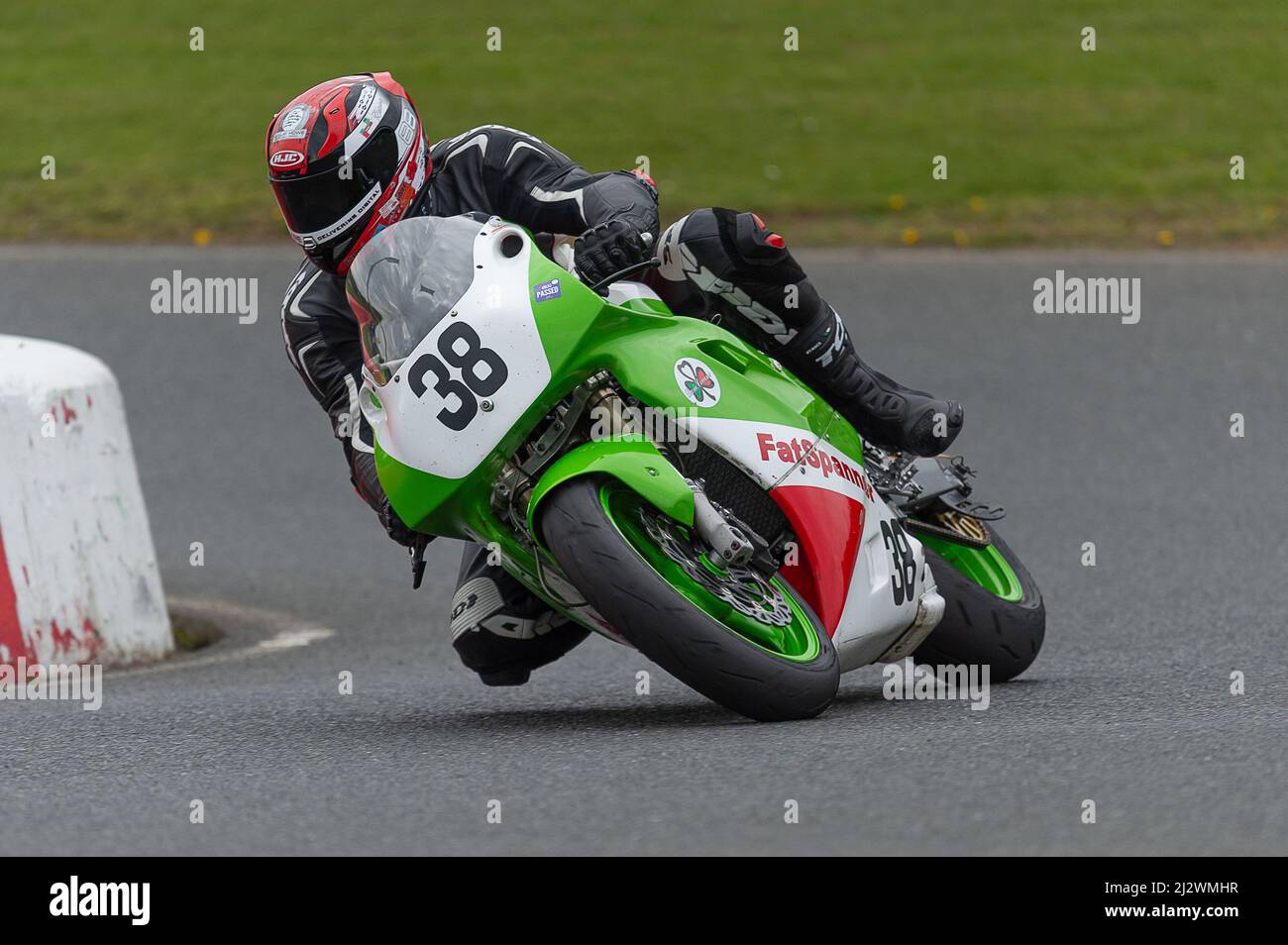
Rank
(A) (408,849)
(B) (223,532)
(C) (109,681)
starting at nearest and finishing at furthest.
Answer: (A) (408,849), (C) (109,681), (B) (223,532)

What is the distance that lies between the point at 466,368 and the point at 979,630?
168 cm

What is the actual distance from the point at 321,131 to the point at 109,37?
16.2m

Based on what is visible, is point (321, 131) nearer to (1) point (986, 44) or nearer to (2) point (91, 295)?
(2) point (91, 295)

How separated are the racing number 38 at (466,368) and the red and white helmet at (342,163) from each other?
1.84 ft

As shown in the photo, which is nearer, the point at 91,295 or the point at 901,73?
the point at 91,295

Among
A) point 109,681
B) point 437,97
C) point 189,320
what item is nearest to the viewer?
point 109,681

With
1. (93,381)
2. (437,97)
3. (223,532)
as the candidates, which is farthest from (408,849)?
(437,97)

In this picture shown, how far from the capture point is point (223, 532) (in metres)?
9.23

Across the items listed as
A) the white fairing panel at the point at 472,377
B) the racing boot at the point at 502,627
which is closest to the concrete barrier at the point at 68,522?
the racing boot at the point at 502,627

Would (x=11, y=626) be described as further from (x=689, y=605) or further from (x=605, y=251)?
(x=689, y=605)

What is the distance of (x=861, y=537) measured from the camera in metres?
4.62

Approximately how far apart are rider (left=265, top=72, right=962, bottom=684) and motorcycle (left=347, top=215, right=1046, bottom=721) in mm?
186

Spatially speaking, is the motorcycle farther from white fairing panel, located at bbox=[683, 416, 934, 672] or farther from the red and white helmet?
the red and white helmet

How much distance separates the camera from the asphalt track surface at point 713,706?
141 inches
